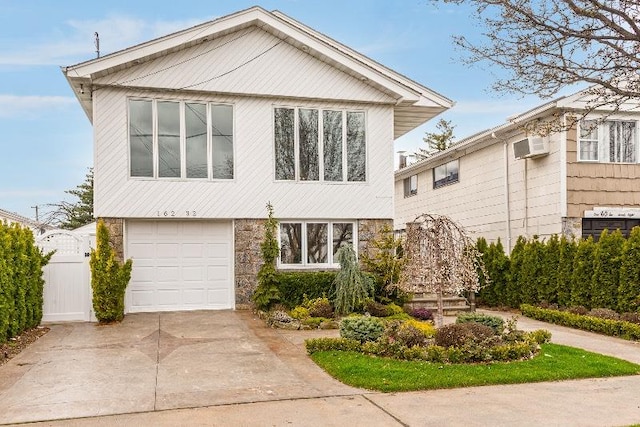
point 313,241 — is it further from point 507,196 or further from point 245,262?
point 507,196

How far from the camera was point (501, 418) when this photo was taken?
5312 mm

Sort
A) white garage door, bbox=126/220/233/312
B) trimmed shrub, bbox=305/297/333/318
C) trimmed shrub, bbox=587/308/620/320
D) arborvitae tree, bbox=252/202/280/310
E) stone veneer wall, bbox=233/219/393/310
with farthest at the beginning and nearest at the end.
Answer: stone veneer wall, bbox=233/219/393/310
white garage door, bbox=126/220/233/312
arborvitae tree, bbox=252/202/280/310
trimmed shrub, bbox=305/297/333/318
trimmed shrub, bbox=587/308/620/320

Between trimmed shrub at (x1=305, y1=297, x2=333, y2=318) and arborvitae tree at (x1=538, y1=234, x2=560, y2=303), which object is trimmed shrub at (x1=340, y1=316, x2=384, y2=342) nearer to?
trimmed shrub at (x1=305, y1=297, x2=333, y2=318)

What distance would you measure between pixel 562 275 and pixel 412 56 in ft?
25.9

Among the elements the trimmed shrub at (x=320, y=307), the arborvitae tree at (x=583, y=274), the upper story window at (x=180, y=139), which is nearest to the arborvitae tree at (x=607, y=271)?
the arborvitae tree at (x=583, y=274)

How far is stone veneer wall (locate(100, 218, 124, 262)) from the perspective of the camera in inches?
→ 472

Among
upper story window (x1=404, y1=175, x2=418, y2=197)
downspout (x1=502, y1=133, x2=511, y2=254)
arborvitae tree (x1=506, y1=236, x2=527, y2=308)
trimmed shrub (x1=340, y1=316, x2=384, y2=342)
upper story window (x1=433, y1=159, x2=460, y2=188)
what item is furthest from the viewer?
upper story window (x1=404, y1=175, x2=418, y2=197)

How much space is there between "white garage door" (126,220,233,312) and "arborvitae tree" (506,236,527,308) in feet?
23.1

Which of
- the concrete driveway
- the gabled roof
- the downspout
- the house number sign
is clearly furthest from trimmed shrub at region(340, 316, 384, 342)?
the downspout

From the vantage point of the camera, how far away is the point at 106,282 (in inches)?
431

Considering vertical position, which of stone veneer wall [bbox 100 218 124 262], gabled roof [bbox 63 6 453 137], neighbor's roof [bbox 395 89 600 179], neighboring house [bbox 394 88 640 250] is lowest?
stone veneer wall [bbox 100 218 124 262]

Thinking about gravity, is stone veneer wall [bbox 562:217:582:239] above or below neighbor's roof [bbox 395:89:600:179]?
below

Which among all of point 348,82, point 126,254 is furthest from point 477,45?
point 126,254

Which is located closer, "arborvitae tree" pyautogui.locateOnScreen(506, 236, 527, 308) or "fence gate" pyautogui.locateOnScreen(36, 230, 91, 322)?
"fence gate" pyautogui.locateOnScreen(36, 230, 91, 322)
